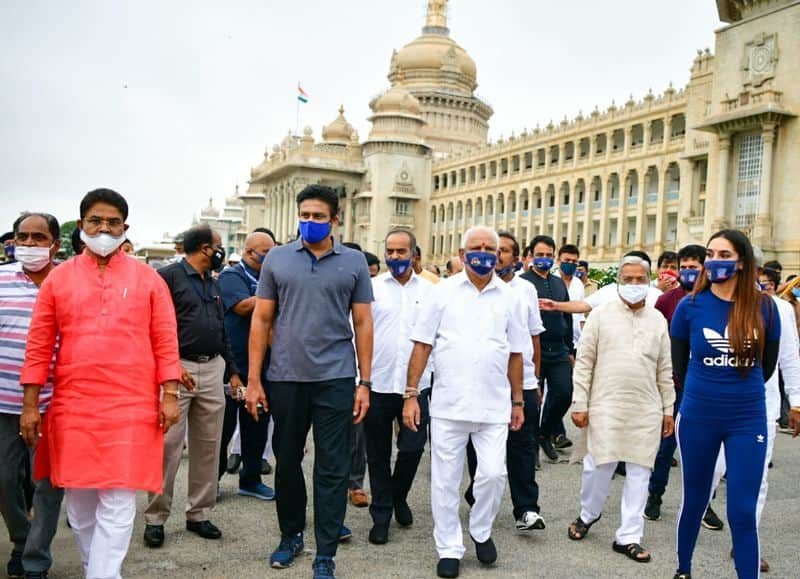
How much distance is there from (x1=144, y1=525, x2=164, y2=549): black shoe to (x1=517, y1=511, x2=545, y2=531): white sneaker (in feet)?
8.16

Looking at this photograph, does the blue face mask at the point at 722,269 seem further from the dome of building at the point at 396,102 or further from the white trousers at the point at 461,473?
the dome of building at the point at 396,102

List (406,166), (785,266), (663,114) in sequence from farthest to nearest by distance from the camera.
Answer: (406,166)
(663,114)
(785,266)

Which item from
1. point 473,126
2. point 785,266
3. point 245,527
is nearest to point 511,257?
point 245,527

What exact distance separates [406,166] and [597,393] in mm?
62186

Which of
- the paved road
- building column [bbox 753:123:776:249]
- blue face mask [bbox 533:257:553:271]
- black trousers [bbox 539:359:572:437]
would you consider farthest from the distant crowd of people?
building column [bbox 753:123:776:249]

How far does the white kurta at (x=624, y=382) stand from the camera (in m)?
5.23

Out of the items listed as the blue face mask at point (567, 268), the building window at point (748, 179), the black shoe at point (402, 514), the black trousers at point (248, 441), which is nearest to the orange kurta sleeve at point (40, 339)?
the black trousers at point (248, 441)

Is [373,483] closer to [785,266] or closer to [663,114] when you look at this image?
[785,266]

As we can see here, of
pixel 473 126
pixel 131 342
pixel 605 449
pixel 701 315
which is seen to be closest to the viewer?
pixel 131 342

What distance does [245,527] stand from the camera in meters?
5.42

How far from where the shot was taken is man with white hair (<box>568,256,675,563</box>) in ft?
17.1

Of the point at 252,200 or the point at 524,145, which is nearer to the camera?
the point at 524,145

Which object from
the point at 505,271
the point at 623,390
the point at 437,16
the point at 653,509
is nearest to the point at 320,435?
the point at 623,390

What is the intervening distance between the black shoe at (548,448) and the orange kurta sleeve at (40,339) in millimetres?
5492
